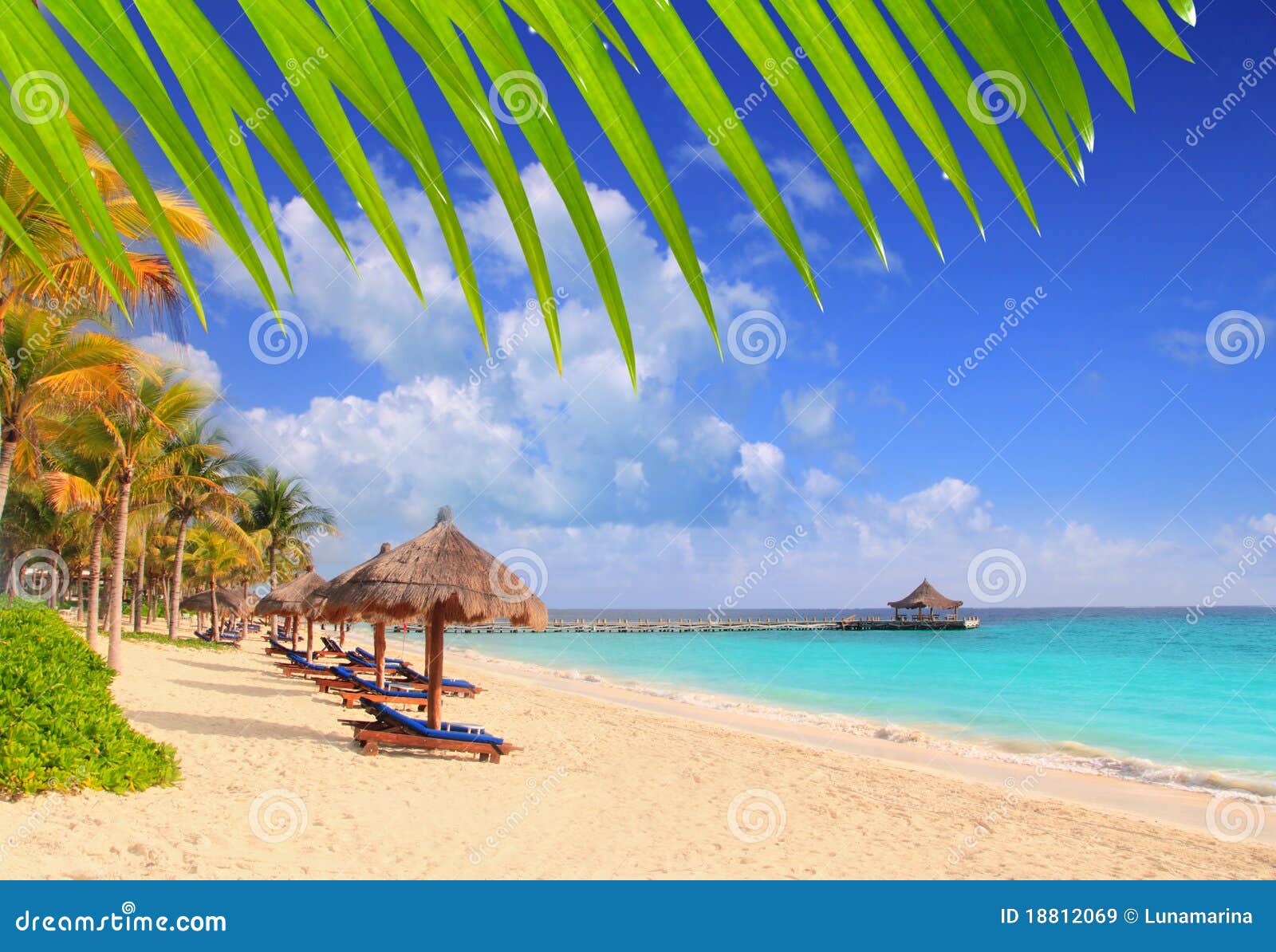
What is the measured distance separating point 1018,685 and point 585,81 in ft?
120

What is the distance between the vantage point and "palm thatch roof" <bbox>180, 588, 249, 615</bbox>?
29.2 metres

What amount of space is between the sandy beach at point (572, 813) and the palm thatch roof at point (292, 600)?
2.81 meters

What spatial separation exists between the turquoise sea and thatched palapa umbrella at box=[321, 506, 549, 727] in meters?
12.0

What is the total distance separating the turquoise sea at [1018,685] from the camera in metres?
18.0

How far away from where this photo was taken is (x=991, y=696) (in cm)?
2808

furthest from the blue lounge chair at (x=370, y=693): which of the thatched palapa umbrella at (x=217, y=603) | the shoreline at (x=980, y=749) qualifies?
the thatched palapa umbrella at (x=217, y=603)

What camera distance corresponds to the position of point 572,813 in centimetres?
821

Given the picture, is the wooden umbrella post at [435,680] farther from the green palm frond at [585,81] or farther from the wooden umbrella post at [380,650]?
the green palm frond at [585,81]

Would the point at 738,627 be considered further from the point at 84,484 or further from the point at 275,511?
the point at 84,484

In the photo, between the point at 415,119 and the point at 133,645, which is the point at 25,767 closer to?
the point at 415,119

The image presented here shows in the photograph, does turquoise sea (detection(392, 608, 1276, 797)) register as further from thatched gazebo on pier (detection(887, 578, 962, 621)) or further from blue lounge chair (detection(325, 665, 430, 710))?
blue lounge chair (detection(325, 665, 430, 710))

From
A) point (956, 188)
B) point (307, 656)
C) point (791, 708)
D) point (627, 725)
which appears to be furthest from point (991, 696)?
point (956, 188)

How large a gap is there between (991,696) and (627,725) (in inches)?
703
